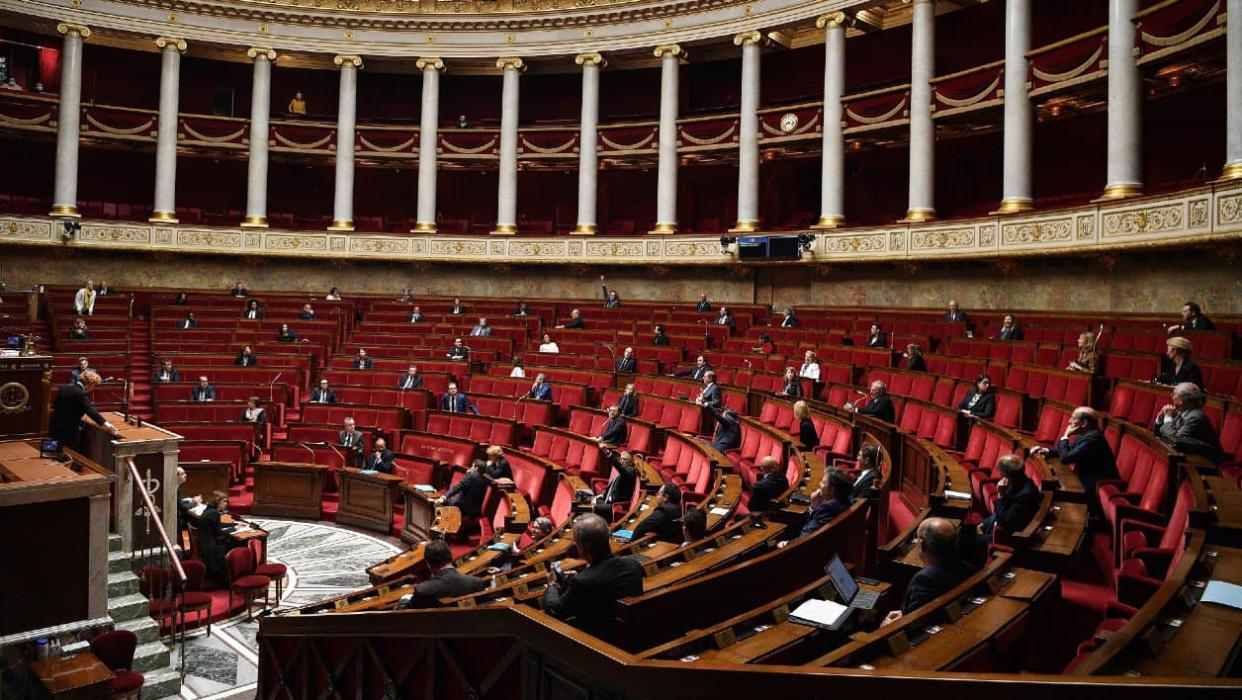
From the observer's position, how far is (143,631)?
659 centimetres

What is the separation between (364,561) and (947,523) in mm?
7476

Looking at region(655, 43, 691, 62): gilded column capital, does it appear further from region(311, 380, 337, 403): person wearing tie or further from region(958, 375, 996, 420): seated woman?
region(958, 375, 996, 420): seated woman

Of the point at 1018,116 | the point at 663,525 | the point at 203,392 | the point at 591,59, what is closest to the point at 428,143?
the point at 591,59

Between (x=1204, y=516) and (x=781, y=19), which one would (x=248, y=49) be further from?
(x=1204, y=516)

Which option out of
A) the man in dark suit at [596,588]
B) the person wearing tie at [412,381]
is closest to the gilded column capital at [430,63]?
the person wearing tie at [412,381]

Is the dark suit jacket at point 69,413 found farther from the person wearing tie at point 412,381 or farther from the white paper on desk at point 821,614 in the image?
the person wearing tie at point 412,381

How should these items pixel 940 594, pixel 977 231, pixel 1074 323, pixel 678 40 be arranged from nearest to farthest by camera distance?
pixel 940 594 → pixel 1074 323 → pixel 977 231 → pixel 678 40

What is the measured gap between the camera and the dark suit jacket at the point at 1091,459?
5.87 m

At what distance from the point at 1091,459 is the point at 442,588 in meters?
4.44

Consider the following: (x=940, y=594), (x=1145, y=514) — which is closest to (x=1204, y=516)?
(x=1145, y=514)

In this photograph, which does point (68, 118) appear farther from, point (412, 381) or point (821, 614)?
point (821, 614)

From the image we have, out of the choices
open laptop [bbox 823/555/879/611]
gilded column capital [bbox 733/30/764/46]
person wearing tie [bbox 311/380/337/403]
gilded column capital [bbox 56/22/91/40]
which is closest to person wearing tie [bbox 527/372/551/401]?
person wearing tie [bbox 311/380/337/403]

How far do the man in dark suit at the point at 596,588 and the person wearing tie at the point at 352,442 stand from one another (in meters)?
8.93

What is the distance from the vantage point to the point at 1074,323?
12883 mm
